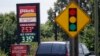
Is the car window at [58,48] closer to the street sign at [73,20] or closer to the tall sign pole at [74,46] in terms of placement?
the street sign at [73,20]

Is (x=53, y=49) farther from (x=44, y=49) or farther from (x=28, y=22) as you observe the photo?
(x=28, y=22)

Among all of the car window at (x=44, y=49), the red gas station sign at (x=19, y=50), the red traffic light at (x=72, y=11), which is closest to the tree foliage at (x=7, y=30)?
the red gas station sign at (x=19, y=50)

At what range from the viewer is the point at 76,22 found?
15289 millimetres

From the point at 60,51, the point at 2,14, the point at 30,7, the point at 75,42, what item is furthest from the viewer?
the point at 2,14

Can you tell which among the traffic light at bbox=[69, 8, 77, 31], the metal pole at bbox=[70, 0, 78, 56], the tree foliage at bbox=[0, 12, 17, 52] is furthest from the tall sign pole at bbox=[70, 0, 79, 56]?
the tree foliage at bbox=[0, 12, 17, 52]

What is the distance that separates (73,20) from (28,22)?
13.6 meters

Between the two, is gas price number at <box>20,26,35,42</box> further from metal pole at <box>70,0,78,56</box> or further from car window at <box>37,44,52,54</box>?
metal pole at <box>70,0,78,56</box>

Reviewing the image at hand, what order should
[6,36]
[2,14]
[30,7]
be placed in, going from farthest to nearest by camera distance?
[2,14], [6,36], [30,7]

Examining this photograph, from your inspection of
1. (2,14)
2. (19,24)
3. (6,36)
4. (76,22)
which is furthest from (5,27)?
(76,22)

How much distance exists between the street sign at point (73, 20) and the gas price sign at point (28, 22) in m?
12.7

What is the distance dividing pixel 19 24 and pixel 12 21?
60153 mm

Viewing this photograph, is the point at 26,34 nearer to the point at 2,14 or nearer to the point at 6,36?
the point at 6,36

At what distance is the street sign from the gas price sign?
12701 millimetres

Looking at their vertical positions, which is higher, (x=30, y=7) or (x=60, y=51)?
(x=30, y=7)
